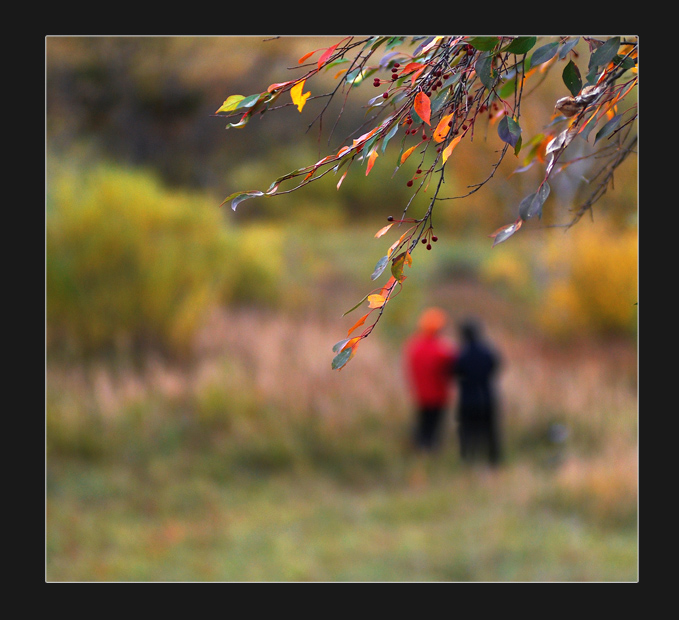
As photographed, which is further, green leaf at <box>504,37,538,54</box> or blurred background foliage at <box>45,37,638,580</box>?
blurred background foliage at <box>45,37,638,580</box>

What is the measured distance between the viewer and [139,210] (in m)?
5.62

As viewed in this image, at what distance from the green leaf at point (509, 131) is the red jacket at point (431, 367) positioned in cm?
415

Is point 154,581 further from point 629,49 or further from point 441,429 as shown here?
point 629,49

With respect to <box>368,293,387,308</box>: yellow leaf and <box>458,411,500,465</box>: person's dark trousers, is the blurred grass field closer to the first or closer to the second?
<box>458,411,500,465</box>: person's dark trousers

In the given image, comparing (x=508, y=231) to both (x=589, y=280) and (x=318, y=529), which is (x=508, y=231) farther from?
(x=589, y=280)

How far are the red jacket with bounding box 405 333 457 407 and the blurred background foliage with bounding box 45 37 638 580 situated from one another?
313 mm

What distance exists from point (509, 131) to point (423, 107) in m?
0.17

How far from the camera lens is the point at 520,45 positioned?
1405 mm

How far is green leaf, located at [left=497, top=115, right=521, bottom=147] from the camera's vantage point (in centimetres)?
134

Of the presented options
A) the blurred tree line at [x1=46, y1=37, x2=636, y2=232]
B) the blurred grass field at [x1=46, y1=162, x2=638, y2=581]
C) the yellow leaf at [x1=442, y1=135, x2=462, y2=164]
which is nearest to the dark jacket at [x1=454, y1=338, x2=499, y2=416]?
the blurred grass field at [x1=46, y1=162, x2=638, y2=581]

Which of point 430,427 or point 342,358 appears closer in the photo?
point 342,358

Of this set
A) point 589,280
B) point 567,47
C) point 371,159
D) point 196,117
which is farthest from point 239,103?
point 589,280

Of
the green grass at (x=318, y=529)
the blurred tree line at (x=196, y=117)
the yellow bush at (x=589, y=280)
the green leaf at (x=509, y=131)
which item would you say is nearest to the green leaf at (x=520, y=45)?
the green leaf at (x=509, y=131)

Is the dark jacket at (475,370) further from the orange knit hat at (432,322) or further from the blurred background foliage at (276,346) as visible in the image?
the blurred background foliage at (276,346)
